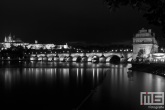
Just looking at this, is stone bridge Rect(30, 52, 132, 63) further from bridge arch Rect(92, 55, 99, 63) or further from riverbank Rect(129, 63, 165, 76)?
riverbank Rect(129, 63, 165, 76)

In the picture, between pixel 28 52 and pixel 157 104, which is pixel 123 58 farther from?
pixel 157 104

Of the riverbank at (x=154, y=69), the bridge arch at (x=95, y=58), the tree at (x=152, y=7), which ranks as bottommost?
the bridge arch at (x=95, y=58)

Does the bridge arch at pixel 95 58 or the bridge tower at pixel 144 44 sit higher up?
the bridge tower at pixel 144 44

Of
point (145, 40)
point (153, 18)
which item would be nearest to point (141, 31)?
point (145, 40)

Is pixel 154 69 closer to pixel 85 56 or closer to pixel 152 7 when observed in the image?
pixel 152 7

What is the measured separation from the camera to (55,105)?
41.8ft

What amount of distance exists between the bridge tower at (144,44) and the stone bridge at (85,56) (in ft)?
29.1

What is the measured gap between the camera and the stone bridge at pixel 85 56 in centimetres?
10000

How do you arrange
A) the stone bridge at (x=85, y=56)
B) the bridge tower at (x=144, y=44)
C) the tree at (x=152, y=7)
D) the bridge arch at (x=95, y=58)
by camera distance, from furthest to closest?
1. the bridge arch at (x=95, y=58)
2. the stone bridge at (x=85, y=56)
3. the bridge tower at (x=144, y=44)
4. the tree at (x=152, y=7)

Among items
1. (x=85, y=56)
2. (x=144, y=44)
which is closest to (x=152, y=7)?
(x=144, y=44)

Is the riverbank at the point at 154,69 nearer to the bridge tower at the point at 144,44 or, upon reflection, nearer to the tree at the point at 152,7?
the tree at the point at 152,7

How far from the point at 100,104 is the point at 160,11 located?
7.63 m

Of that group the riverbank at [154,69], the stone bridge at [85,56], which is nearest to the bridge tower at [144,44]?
the stone bridge at [85,56]

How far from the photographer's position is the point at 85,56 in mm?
115438
